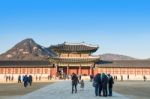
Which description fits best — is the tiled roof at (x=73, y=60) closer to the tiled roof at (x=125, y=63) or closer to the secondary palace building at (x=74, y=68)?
the secondary palace building at (x=74, y=68)

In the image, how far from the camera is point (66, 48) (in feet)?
283

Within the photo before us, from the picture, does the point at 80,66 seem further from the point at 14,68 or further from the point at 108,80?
the point at 108,80

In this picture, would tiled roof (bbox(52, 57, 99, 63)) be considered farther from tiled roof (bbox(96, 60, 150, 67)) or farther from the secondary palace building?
tiled roof (bbox(96, 60, 150, 67))

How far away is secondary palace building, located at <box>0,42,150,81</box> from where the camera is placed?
81.0 metres

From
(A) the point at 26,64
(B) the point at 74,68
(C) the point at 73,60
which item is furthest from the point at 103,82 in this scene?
(A) the point at 26,64

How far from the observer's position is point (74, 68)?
3260 inches

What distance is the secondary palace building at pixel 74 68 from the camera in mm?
81000

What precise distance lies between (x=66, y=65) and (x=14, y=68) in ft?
37.6

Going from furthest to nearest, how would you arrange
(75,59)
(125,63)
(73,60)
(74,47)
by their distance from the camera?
1. (74,47)
2. (75,59)
3. (125,63)
4. (73,60)

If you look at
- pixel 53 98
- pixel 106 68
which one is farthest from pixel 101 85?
pixel 106 68

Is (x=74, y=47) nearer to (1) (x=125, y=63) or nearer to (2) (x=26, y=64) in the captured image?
(2) (x=26, y=64)

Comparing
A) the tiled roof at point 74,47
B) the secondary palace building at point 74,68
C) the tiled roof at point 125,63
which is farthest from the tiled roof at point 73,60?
the tiled roof at point 74,47

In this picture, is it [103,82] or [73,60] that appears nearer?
[103,82]

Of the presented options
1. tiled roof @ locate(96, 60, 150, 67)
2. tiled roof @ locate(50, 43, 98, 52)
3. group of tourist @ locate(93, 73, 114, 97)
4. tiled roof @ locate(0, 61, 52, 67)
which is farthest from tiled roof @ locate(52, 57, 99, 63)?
group of tourist @ locate(93, 73, 114, 97)
